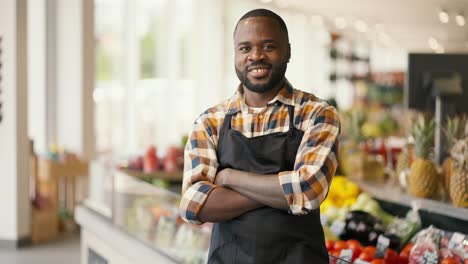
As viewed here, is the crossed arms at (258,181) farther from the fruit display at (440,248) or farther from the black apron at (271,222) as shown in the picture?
the fruit display at (440,248)

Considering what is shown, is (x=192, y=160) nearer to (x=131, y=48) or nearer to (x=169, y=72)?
(x=131, y=48)

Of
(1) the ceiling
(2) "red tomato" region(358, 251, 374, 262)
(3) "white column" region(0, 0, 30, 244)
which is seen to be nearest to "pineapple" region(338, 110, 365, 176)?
(2) "red tomato" region(358, 251, 374, 262)

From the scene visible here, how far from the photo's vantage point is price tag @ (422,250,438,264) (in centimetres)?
281

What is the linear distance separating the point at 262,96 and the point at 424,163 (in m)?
2.06

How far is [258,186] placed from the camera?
197 cm

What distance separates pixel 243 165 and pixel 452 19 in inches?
630

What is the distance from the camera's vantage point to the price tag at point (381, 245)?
297 cm

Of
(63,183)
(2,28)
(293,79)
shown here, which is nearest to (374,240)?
(2,28)

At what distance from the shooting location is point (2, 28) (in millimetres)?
7453

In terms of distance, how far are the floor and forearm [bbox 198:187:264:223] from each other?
204 inches

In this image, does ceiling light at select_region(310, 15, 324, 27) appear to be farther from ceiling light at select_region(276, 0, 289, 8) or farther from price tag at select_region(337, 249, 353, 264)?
price tag at select_region(337, 249, 353, 264)

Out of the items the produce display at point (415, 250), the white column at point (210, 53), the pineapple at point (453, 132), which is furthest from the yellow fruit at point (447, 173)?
the white column at point (210, 53)

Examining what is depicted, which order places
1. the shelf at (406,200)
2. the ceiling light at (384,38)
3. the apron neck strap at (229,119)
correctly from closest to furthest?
the apron neck strap at (229,119) < the shelf at (406,200) < the ceiling light at (384,38)

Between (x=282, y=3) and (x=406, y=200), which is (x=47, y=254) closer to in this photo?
(x=406, y=200)
